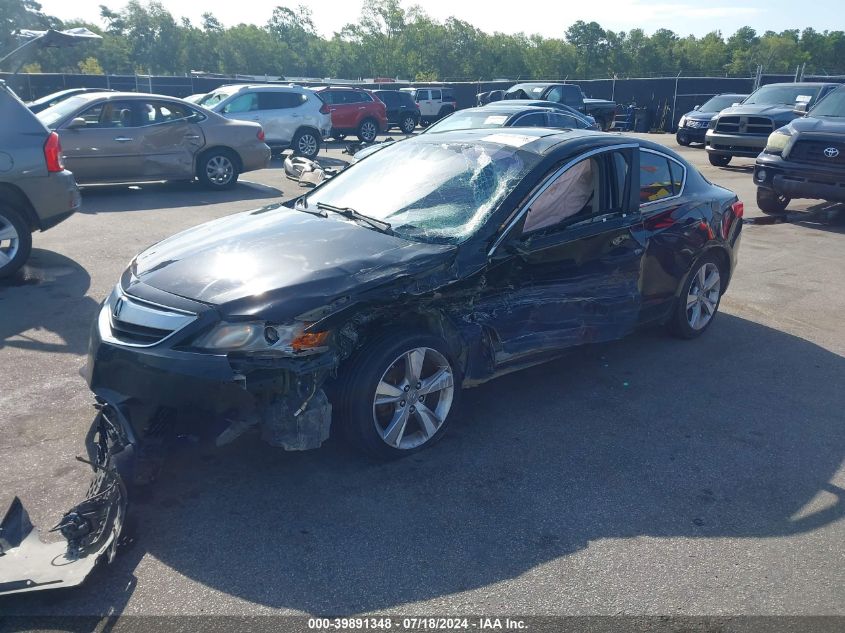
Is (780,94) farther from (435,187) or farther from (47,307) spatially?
(47,307)

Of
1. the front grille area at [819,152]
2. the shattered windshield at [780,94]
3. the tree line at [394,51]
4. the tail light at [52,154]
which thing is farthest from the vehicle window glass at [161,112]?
the tree line at [394,51]

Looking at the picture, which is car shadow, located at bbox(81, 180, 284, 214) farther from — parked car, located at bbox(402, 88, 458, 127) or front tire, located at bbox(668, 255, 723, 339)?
parked car, located at bbox(402, 88, 458, 127)

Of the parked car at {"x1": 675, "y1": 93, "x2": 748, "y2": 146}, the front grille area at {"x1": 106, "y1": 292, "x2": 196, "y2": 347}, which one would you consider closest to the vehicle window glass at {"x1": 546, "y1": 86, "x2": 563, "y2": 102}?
the parked car at {"x1": 675, "y1": 93, "x2": 748, "y2": 146}

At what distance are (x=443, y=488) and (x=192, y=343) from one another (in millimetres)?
1417

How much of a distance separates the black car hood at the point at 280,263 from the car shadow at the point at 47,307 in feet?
5.29

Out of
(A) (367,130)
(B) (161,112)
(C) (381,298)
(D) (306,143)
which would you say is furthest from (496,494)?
(A) (367,130)

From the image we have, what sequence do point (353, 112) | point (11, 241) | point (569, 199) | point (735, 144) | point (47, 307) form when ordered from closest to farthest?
point (569, 199) < point (47, 307) < point (11, 241) < point (735, 144) < point (353, 112)

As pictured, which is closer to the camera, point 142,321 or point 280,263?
point 142,321

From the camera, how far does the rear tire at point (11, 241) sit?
279 inches

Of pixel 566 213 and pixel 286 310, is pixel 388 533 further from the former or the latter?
pixel 566 213

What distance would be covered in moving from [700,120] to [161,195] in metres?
16.9

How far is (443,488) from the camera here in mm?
3770

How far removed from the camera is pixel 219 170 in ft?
42.0

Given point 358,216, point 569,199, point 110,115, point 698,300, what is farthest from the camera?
point 110,115
